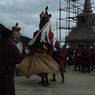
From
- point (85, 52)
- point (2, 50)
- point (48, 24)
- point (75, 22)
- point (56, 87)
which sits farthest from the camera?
point (75, 22)

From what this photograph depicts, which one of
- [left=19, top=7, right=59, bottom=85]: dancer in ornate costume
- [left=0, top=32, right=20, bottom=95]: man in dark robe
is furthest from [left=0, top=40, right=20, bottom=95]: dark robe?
[left=19, top=7, right=59, bottom=85]: dancer in ornate costume

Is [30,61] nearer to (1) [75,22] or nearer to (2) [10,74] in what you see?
(2) [10,74]

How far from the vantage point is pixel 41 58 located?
18.7 m

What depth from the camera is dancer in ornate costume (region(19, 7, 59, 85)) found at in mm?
18344

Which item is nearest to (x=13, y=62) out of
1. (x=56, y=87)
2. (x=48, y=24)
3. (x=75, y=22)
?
(x=56, y=87)

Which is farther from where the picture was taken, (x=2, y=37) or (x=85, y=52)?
(x=85, y=52)

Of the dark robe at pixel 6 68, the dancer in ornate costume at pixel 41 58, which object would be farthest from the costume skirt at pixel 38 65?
the dark robe at pixel 6 68

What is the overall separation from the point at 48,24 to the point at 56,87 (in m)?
2.85

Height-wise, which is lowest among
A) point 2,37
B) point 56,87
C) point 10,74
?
point 56,87

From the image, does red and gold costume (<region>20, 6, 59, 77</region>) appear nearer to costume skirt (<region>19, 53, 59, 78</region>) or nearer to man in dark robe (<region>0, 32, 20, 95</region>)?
costume skirt (<region>19, 53, 59, 78</region>)

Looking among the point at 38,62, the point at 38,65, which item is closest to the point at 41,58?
the point at 38,62

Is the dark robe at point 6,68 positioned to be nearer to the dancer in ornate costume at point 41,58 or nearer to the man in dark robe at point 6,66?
the man in dark robe at point 6,66

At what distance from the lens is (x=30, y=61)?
1861 cm

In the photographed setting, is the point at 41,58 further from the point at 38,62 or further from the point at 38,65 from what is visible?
the point at 38,65
